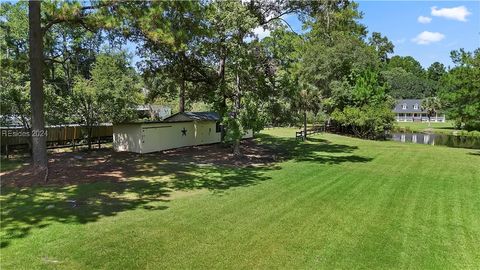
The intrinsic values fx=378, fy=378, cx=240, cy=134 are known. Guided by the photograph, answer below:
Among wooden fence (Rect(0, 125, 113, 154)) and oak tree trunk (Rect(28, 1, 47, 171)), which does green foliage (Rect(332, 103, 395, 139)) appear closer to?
wooden fence (Rect(0, 125, 113, 154))

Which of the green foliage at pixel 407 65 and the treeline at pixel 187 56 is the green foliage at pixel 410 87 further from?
the treeline at pixel 187 56

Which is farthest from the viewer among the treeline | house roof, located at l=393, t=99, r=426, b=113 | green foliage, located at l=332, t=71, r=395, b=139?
house roof, located at l=393, t=99, r=426, b=113

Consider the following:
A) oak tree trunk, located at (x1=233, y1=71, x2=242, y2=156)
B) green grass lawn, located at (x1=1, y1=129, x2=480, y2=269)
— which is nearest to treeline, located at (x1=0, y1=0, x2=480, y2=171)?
oak tree trunk, located at (x1=233, y1=71, x2=242, y2=156)

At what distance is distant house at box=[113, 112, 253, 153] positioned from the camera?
20031 millimetres

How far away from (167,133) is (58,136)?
242 inches

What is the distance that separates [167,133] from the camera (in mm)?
21734

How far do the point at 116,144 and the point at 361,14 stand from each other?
47885 millimetres

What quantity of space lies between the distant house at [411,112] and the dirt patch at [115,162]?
64.8 m

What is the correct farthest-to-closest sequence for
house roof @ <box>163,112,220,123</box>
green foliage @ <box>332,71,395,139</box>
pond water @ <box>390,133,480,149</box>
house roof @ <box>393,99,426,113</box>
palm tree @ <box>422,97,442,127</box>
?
house roof @ <box>393,99,426,113</box> → palm tree @ <box>422,97,442,127</box> → green foliage @ <box>332,71,395,139</box> → pond water @ <box>390,133,480,149</box> → house roof @ <box>163,112,220,123</box>

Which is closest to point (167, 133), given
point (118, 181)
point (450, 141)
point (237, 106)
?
point (237, 106)

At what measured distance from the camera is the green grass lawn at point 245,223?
20.3 feet

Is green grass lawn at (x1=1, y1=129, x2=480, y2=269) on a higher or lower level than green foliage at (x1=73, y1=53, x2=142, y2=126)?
lower

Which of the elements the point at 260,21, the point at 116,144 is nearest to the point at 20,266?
the point at 116,144

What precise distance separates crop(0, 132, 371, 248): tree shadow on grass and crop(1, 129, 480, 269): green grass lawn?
0.19 feet
